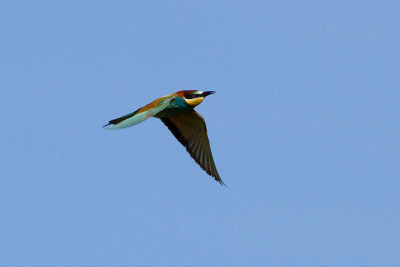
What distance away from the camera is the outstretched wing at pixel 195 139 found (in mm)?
7590

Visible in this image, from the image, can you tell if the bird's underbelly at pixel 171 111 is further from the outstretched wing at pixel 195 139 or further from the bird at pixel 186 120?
the outstretched wing at pixel 195 139

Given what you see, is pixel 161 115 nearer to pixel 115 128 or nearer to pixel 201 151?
pixel 201 151

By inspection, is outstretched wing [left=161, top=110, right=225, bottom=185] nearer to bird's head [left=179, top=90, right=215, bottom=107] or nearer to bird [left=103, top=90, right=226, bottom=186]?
bird [left=103, top=90, right=226, bottom=186]

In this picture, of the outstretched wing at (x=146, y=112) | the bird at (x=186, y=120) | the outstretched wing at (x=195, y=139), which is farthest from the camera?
the outstretched wing at (x=195, y=139)

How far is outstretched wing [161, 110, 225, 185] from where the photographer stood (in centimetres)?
759

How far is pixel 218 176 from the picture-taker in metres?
7.61

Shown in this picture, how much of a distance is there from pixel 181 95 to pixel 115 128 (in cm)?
97

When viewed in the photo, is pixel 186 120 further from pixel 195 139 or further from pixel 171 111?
pixel 171 111

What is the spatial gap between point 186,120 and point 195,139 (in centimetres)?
23

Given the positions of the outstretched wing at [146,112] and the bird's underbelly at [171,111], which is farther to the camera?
the bird's underbelly at [171,111]

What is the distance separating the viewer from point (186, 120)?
A: 7543 mm

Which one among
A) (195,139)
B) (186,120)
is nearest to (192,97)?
(186,120)

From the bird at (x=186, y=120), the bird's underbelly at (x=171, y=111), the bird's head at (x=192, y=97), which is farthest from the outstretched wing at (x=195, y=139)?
the bird's head at (x=192, y=97)

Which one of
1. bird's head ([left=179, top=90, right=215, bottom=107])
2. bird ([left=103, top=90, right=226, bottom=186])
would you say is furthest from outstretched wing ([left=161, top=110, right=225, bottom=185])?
bird's head ([left=179, top=90, right=215, bottom=107])
